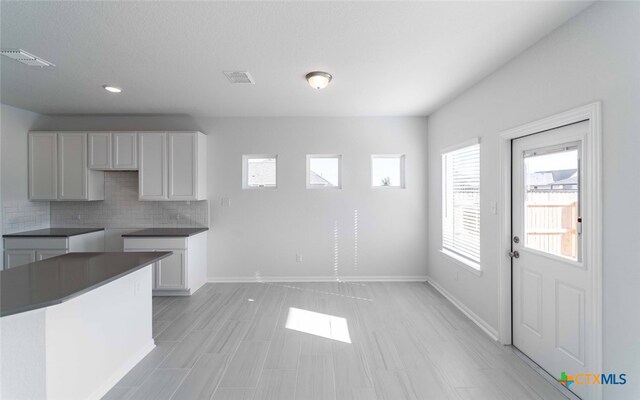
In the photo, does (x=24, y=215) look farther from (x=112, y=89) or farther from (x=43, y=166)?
(x=112, y=89)

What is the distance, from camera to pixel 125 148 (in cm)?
423

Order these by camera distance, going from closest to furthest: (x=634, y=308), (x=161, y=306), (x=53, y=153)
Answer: (x=634, y=308) < (x=161, y=306) < (x=53, y=153)

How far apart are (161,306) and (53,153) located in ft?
9.57

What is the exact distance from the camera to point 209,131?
4621mm

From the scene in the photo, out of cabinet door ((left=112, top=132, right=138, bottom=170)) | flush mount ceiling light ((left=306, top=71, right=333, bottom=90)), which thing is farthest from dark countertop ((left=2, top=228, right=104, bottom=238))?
flush mount ceiling light ((left=306, top=71, right=333, bottom=90))

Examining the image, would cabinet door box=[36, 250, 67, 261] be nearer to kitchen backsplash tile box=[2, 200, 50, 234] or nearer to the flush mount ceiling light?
kitchen backsplash tile box=[2, 200, 50, 234]

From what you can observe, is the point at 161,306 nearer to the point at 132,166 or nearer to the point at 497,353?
the point at 132,166

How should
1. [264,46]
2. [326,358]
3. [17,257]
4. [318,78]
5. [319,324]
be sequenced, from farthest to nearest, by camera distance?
1. [17,257]
2. [319,324]
3. [318,78]
4. [326,358]
5. [264,46]

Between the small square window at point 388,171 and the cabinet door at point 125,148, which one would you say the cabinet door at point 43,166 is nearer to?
the cabinet door at point 125,148

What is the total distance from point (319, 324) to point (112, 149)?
396 centimetres

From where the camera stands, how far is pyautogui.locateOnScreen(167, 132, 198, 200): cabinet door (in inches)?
167

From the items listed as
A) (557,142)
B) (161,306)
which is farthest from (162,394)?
(557,142)

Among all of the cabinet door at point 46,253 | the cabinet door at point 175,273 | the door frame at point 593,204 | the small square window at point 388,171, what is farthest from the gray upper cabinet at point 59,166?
the door frame at point 593,204

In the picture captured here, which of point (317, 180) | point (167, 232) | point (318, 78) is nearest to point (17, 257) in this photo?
point (167, 232)
